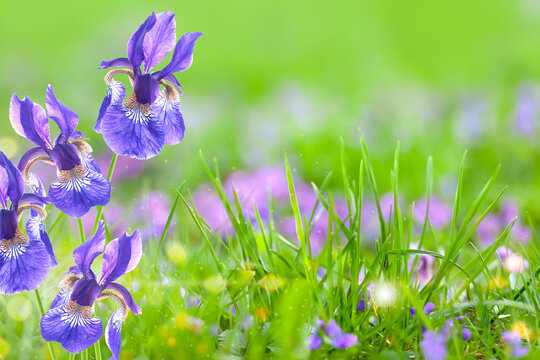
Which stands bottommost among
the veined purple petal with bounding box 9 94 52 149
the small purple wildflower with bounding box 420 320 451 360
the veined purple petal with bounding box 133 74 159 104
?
the veined purple petal with bounding box 9 94 52 149

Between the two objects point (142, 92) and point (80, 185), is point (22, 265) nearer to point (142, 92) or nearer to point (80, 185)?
point (80, 185)

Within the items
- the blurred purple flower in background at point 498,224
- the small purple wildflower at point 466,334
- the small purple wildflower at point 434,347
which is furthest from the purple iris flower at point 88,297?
the blurred purple flower in background at point 498,224

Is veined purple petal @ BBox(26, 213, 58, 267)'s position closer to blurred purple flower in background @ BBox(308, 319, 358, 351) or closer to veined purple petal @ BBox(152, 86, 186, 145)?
veined purple petal @ BBox(152, 86, 186, 145)

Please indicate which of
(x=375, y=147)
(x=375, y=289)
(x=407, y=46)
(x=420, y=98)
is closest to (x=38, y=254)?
(x=375, y=289)

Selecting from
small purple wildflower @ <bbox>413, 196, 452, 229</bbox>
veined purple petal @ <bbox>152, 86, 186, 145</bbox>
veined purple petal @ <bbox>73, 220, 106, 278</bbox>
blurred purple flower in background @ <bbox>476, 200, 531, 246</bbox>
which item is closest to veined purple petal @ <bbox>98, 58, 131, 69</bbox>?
veined purple petal @ <bbox>152, 86, 186, 145</bbox>

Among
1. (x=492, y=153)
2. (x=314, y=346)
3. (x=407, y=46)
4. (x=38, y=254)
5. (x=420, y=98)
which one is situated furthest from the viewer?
(x=407, y=46)

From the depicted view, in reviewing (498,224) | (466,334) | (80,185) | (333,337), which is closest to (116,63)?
(80,185)

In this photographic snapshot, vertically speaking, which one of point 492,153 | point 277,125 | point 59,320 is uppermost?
point 492,153

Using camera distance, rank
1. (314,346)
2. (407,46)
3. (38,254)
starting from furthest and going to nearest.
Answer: (407,46)
(314,346)
(38,254)

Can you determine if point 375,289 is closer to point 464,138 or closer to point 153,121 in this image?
point 153,121
